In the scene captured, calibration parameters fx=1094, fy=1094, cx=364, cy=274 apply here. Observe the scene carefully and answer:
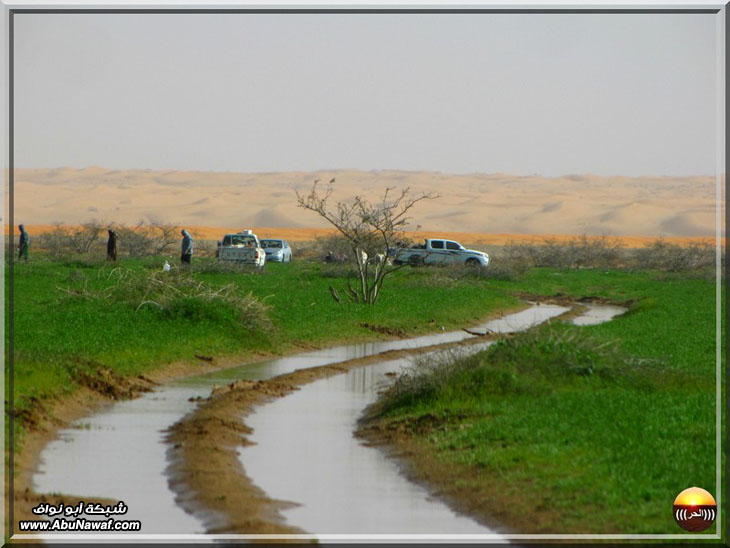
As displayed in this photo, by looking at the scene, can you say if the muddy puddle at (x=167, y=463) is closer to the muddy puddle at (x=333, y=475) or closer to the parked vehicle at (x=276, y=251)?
the muddy puddle at (x=333, y=475)

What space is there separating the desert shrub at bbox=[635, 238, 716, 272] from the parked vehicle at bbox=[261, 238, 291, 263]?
23854mm

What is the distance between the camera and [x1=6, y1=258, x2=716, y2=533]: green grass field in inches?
410

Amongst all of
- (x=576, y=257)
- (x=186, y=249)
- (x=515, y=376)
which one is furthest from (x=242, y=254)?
(x=515, y=376)

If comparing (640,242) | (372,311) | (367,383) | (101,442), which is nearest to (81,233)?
(372,311)

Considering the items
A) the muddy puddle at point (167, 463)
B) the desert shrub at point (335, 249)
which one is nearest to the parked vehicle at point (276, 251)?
the desert shrub at point (335, 249)

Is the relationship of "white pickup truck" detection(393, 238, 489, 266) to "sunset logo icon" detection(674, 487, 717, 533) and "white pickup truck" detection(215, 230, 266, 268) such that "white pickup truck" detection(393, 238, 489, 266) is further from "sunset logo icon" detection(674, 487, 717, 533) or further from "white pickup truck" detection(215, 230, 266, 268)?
"sunset logo icon" detection(674, 487, 717, 533)

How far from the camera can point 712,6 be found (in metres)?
10.8

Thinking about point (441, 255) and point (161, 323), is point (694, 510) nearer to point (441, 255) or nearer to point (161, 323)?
point (161, 323)

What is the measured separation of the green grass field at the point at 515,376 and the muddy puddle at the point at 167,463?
82 centimetres

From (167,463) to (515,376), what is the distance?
5.98 m

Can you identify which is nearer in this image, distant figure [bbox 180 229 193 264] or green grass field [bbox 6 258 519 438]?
green grass field [bbox 6 258 519 438]

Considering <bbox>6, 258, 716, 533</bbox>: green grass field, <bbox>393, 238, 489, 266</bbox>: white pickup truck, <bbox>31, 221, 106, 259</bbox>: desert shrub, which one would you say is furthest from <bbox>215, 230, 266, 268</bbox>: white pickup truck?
<bbox>6, 258, 716, 533</bbox>: green grass field

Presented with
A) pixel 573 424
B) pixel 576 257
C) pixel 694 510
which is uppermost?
pixel 576 257

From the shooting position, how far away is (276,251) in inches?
2633
